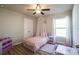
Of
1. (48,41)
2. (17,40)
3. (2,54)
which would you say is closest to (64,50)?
(48,41)

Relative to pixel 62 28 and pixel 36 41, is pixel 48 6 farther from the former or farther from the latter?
pixel 36 41

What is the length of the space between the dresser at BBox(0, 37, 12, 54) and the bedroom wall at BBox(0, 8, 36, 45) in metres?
0.06

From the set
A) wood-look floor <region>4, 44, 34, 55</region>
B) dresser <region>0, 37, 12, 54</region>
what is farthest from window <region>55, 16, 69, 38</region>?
dresser <region>0, 37, 12, 54</region>

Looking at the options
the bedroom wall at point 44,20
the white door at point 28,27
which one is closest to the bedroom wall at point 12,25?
the white door at point 28,27

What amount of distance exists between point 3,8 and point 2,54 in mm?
719

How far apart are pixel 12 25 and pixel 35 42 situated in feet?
1.52

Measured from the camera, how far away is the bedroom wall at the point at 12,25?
1259mm

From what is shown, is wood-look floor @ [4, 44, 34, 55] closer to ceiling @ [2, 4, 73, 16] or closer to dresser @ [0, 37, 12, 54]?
dresser @ [0, 37, 12, 54]

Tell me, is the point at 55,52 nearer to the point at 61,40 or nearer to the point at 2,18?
the point at 61,40

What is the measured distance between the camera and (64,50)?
49.8 inches

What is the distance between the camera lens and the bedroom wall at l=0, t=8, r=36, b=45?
4.13 ft

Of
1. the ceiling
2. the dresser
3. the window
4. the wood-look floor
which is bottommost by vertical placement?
the wood-look floor
